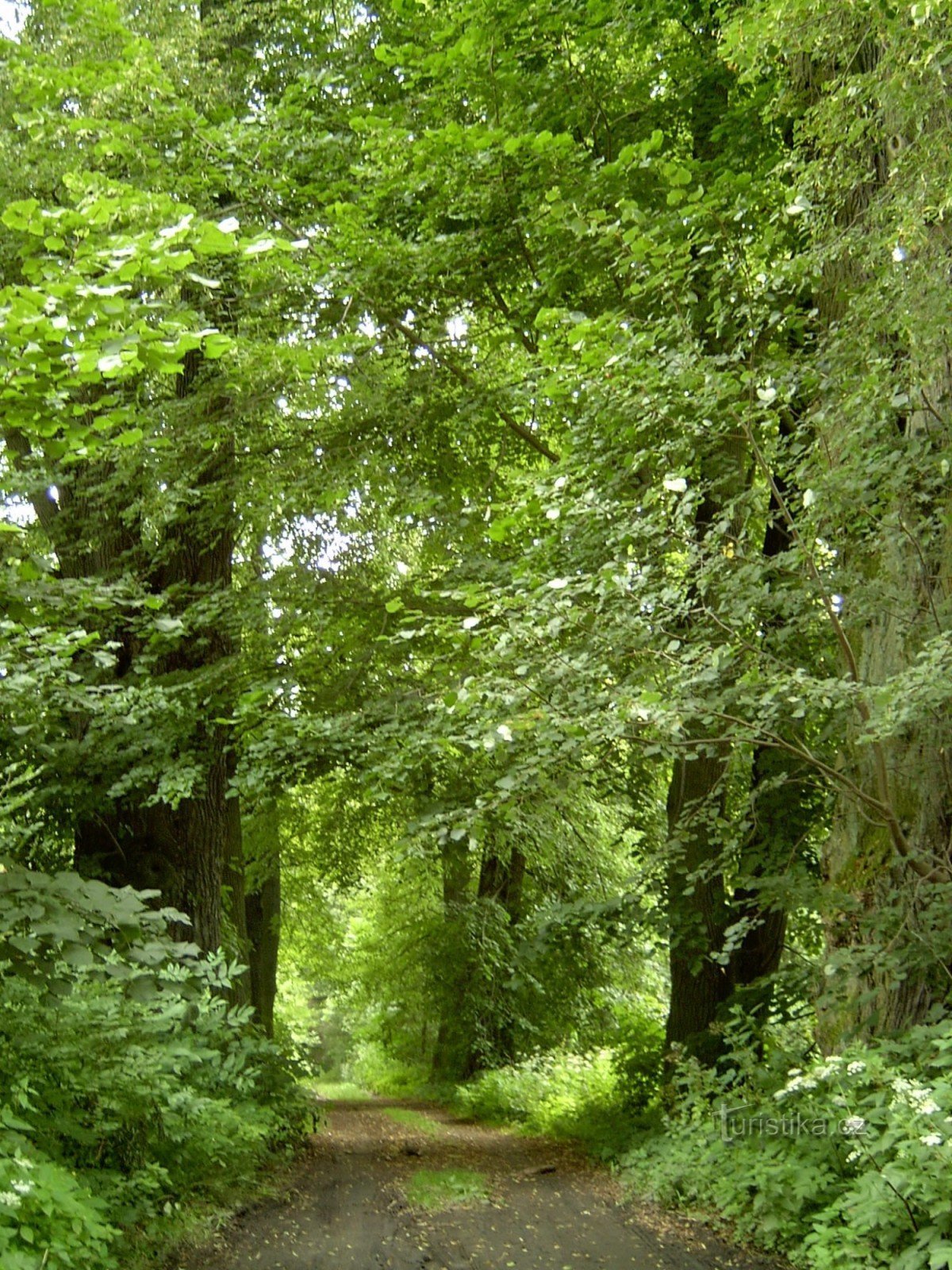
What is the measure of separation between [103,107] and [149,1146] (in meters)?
7.20

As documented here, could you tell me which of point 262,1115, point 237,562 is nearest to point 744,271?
point 262,1115

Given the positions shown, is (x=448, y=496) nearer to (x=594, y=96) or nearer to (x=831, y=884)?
(x=594, y=96)

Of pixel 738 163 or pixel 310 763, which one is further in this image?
pixel 310 763

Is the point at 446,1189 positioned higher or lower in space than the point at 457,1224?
lower

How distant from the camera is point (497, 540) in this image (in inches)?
277

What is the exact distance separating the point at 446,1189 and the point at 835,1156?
3719mm

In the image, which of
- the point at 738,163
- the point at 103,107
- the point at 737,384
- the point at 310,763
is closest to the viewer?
the point at 737,384

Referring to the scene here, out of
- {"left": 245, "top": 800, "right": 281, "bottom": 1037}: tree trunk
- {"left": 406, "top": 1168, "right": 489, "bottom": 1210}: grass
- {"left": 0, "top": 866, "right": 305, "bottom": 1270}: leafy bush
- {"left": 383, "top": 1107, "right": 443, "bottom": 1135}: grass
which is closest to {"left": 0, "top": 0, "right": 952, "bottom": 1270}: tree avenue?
{"left": 0, "top": 866, "right": 305, "bottom": 1270}: leafy bush

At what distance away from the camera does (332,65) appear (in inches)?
417

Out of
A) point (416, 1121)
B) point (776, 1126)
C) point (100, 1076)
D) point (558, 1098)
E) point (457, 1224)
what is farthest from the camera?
point (416, 1121)

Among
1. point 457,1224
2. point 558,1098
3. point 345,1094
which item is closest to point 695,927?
point 457,1224

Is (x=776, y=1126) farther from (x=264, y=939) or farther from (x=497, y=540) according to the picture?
(x=264, y=939)

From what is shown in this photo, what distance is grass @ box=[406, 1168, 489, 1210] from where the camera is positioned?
8.06 m

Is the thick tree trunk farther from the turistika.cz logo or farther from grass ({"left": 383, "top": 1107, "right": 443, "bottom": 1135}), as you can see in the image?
grass ({"left": 383, "top": 1107, "right": 443, "bottom": 1135})
